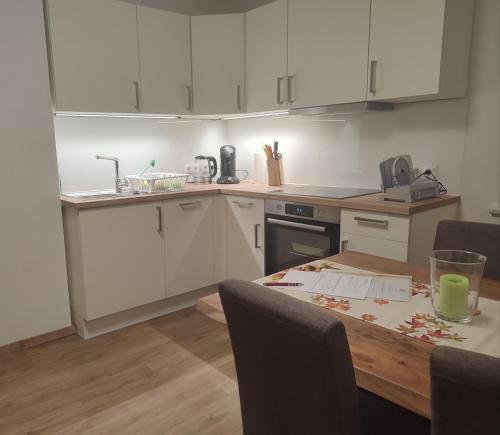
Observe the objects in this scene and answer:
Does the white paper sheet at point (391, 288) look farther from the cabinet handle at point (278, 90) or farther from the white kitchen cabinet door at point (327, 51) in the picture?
the cabinet handle at point (278, 90)

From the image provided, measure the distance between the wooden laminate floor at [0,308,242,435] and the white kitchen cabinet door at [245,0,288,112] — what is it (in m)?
1.60

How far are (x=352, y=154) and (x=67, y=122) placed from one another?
6.35ft

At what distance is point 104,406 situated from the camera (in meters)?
1.98

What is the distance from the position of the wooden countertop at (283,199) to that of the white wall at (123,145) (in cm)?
33

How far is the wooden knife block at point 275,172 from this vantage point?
320cm

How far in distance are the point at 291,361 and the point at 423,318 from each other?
A: 16.1 inches

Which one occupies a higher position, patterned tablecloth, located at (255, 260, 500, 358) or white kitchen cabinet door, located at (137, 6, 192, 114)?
white kitchen cabinet door, located at (137, 6, 192, 114)

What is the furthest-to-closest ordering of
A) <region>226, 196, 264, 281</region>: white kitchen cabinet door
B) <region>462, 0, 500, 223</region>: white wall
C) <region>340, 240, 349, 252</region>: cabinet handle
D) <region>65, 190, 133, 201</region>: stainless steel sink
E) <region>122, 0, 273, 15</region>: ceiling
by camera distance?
<region>122, 0, 273, 15</region>: ceiling, <region>226, 196, 264, 281</region>: white kitchen cabinet door, <region>65, 190, 133, 201</region>: stainless steel sink, <region>340, 240, 349, 252</region>: cabinet handle, <region>462, 0, 500, 223</region>: white wall

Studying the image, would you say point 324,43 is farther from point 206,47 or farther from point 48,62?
point 48,62

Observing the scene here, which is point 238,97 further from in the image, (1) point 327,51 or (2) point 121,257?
(2) point 121,257

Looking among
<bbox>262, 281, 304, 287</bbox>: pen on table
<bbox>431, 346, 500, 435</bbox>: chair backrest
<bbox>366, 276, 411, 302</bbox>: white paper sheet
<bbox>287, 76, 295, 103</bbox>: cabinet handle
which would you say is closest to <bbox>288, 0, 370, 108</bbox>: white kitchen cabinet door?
<bbox>287, 76, 295, 103</bbox>: cabinet handle

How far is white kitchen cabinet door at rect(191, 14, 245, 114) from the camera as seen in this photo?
3.06 meters

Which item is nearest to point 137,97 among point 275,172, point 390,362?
point 275,172

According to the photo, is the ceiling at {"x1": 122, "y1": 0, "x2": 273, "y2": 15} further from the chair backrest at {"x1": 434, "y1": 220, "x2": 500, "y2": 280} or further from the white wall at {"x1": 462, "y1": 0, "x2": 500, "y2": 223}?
the chair backrest at {"x1": 434, "y1": 220, "x2": 500, "y2": 280}
